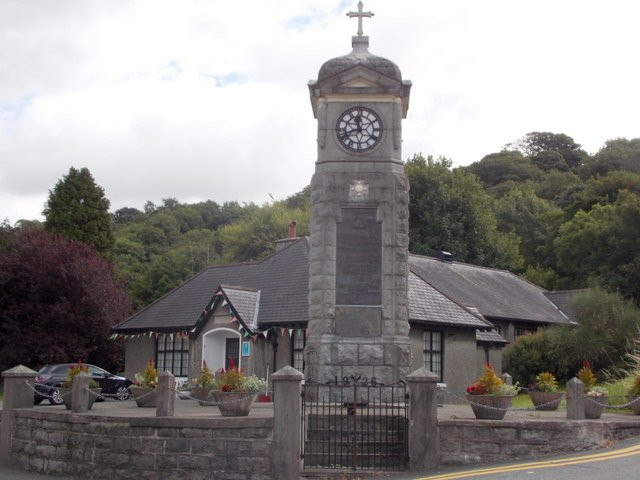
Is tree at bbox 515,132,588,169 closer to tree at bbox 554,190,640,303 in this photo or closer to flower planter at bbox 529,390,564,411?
tree at bbox 554,190,640,303

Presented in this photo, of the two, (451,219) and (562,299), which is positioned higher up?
(451,219)

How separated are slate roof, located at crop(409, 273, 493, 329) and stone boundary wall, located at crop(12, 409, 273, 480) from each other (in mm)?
13559

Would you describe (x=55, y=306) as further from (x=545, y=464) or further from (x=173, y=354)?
(x=545, y=464)

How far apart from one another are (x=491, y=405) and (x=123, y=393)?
1870 centimetres

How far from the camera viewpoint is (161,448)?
582 inches

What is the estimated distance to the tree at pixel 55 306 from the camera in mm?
37688

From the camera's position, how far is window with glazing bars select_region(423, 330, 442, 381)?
28547 mm

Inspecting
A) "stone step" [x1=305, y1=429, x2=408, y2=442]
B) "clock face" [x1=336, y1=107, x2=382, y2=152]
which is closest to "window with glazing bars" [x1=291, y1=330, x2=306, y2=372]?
"clock face" [x1=336, y1=107, x2=382, y2=152]

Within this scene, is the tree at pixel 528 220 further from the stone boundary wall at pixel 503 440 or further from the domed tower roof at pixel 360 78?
the stone boundary wall at pixel 503 440

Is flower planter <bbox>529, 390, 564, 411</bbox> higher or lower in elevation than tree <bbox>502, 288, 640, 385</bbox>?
lower

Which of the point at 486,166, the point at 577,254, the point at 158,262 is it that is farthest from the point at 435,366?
the point at 486,166

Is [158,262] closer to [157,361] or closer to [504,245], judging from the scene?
[504,245]

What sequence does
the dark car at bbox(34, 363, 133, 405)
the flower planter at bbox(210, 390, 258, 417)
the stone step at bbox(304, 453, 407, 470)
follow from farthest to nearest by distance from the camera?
the dark car at bbox(34, 363, 133, 405)
the flower planter at bbox(210, 390, 258, 417)
the stone step at bbox(304, 453, 407, 470)

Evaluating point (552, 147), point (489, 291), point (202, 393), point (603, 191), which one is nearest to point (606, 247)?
point (489, 291)
